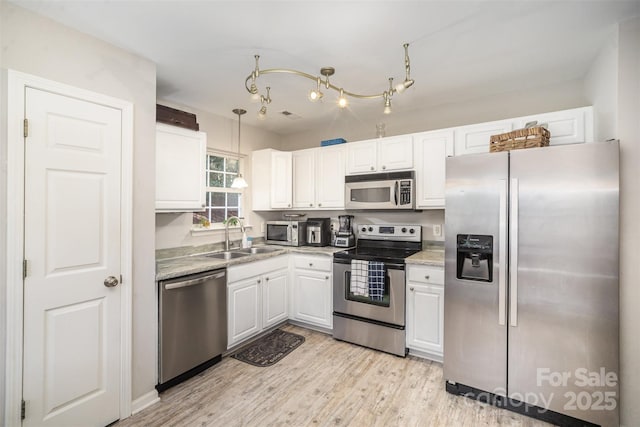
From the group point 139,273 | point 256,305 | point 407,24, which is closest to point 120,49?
point 139,273

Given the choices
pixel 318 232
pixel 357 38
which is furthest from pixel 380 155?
pixel 357 38

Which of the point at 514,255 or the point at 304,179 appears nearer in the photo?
the point at 514,255

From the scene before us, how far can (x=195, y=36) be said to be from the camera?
6.40 feet

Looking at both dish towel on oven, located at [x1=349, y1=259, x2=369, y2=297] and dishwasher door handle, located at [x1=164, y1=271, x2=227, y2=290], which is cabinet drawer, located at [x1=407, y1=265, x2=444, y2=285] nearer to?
dish towel on oven, located at [x1=349, y1=259, x2=369, y2=297]

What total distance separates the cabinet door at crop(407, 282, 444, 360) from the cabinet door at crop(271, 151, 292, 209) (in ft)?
6.39

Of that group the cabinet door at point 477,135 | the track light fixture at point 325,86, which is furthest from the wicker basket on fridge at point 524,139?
the track light fixture at point 325,86

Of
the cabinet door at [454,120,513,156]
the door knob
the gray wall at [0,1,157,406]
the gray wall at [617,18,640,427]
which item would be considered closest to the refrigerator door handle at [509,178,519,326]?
the gray wall at [617,18,640,427]

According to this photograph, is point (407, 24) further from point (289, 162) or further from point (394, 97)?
point (289, 162)

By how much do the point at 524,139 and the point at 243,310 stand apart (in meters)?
2.83

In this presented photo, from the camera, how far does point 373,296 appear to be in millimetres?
2881

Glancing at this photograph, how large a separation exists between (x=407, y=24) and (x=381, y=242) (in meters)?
2.32

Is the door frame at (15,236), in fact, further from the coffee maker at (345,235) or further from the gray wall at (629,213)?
the gray wall at (629,213)

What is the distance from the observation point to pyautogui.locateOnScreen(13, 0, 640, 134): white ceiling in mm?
1680

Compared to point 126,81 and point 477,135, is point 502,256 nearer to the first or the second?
point 477,135
